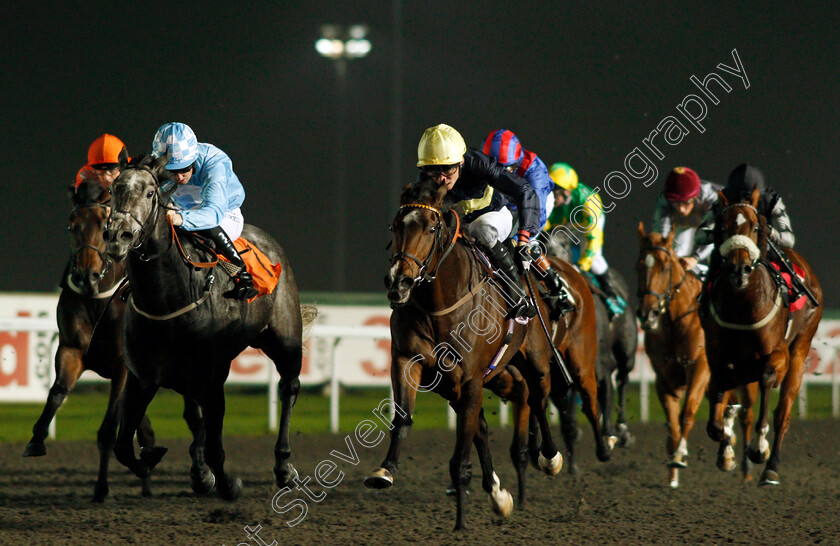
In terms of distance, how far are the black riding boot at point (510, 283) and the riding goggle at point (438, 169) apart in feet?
1.68

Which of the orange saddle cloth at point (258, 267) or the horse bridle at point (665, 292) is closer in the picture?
the orange saddle cloth at point (258, 267)

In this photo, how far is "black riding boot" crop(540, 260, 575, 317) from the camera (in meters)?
5.39

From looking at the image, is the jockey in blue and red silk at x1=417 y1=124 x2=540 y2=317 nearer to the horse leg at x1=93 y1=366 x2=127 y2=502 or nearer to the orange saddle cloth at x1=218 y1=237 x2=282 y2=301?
the orange saddle cloth at x1=218 y1=237 x2=282 y2=301

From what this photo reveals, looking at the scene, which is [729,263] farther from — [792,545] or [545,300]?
[792,545]

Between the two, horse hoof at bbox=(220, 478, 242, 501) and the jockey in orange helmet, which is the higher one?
the jockey in orange helmet

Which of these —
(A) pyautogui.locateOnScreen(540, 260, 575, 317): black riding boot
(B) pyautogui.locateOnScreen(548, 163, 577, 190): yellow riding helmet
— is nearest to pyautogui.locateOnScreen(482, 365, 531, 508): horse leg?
(A) pyautogui.locateOnScreen(540, 260, 575, 317): black riding boot

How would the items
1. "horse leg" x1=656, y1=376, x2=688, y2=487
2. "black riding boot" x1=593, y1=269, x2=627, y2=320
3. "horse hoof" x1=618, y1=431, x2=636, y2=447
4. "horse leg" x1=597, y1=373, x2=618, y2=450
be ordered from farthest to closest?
"black riding boot" x1=593, y1=269, x2=627, y2=320 → "horse hoof" x1=618, y1=431, x2=636, y2=447 → "horse leg" x1=597, y1=373, x2=618, y2=450 → "horse leg" x1=656, y1=376, x2=688, y2=487

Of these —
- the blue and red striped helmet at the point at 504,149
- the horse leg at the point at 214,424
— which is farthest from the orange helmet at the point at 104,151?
the blue and red striped helmet at the point at 504,149

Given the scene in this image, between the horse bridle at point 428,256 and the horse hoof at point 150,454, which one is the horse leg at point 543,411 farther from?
the horse hoof at point 150,454

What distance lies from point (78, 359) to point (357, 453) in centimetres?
331

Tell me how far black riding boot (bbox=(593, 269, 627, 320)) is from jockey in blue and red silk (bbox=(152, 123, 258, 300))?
361 centimetres

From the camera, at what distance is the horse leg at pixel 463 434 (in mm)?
4328

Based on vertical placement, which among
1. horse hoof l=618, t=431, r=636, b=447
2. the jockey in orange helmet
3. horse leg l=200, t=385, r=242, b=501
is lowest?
horse hoof l=618, t=431, r=636, b=447

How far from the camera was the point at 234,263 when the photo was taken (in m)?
4.34
